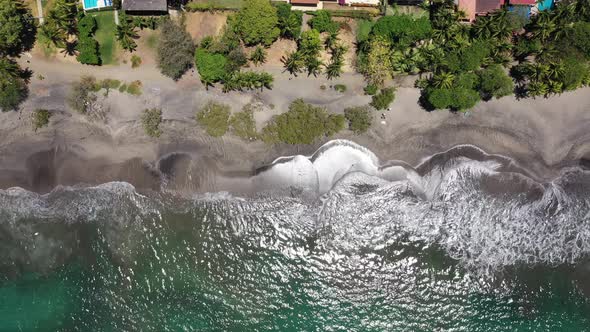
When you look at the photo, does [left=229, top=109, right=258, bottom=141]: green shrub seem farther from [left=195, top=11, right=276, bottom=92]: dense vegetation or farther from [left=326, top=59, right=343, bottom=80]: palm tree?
[left=326, top=59, right=343, bottom=80]: palm tree

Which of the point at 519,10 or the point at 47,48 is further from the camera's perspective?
the point at 47,48

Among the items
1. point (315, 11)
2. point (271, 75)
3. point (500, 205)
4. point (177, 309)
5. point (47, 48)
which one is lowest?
point (177, 309)

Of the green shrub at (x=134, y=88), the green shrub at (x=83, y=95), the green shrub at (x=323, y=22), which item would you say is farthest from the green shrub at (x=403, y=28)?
the green shrub at (x=83, y=95)

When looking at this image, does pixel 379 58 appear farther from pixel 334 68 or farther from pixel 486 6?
pixel 486 6

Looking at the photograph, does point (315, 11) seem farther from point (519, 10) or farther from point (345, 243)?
point (345, 243)

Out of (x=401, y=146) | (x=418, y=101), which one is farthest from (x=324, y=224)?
(x=418, y=101)

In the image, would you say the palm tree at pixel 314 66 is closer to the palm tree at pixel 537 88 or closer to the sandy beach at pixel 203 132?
the sandy beach at pixel 203 132

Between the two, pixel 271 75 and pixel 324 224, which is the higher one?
pixel 271 75
